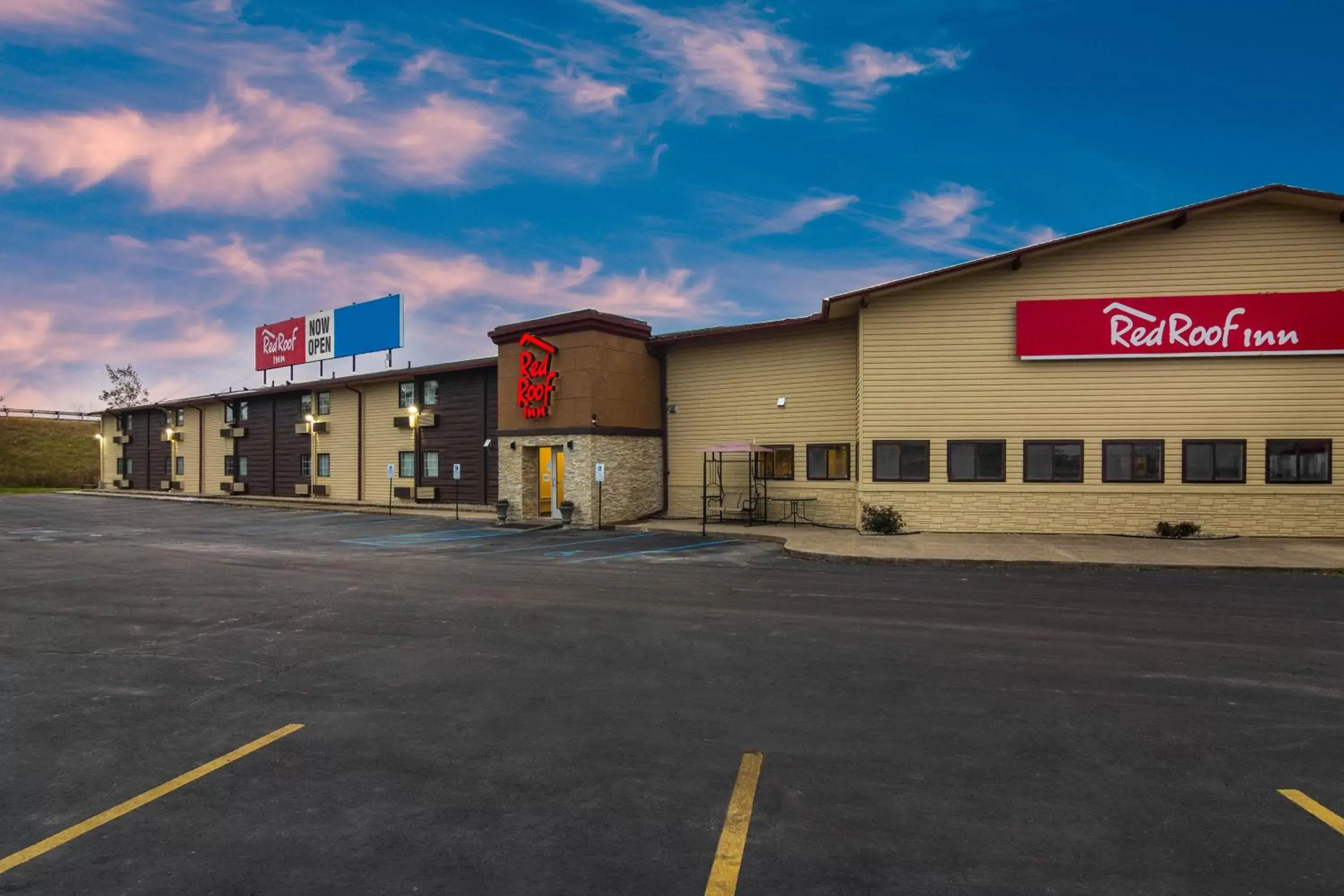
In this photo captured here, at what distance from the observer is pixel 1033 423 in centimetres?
2000

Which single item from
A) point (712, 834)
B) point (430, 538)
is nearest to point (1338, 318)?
point (712, 834)

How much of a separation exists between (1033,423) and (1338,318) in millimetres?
7581

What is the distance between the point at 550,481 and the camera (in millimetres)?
27578

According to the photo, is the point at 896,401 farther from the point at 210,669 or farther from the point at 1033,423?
the point at 210,669

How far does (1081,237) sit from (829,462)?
933 cm

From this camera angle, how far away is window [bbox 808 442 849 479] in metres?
23.4

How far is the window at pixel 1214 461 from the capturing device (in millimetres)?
18906

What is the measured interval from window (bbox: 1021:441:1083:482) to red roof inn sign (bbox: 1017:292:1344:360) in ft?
7.66

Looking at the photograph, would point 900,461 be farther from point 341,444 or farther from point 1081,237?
point 341,444

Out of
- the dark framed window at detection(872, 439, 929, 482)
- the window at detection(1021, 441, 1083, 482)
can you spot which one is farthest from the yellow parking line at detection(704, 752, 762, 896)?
the window at detection(1021, 441, 1083, 482)

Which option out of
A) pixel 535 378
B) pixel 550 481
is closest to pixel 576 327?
pixel 535 378

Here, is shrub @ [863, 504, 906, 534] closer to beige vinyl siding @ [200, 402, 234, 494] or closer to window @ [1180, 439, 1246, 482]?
window @ [1180, 439, 1246, 482]

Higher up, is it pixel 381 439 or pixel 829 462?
pixel 381 439

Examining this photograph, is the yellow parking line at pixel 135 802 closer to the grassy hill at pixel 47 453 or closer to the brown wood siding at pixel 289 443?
the brown wood siding at pixel 289 443
